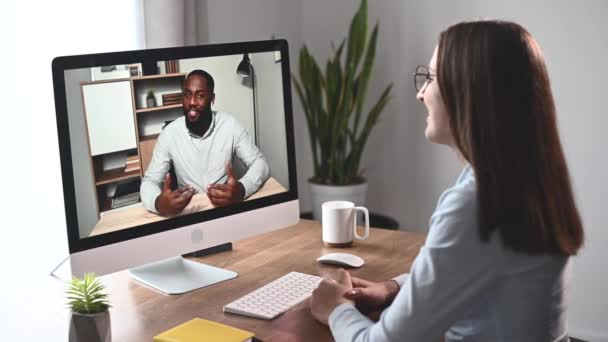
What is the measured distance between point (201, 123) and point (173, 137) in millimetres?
73

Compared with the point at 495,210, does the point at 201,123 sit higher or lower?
higher

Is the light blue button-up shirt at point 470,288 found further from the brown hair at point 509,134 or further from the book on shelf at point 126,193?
the book on shelf at point 126,193

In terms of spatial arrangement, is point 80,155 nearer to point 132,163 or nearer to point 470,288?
point 132,163

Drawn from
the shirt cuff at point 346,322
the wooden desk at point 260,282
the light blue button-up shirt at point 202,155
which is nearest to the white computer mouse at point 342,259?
the wooden desk at point 260,282

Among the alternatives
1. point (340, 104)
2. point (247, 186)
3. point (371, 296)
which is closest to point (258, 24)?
point (340, 104)

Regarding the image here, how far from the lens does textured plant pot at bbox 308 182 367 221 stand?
9.92 feet

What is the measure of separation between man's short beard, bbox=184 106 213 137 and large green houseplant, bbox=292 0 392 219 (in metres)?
1.33

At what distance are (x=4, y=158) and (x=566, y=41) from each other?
1988mm

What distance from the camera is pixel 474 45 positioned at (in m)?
1.21

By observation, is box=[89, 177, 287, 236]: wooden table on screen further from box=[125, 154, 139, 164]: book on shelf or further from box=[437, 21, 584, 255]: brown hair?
box=[437, 21, 584, 255]: brown hair

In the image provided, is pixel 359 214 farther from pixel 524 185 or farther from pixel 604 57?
pixel 524 185

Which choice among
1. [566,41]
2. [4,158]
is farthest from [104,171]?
[566,41]

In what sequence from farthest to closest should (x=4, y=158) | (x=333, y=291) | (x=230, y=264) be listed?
1. (x=4, y=158)
2. (x=230, y=264)
3. (x=333, y=291)

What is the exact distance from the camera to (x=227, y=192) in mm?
1733
